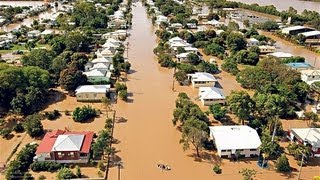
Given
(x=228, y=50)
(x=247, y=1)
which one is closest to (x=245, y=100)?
(x=228, y=50)

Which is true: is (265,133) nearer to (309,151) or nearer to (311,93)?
(309,151)

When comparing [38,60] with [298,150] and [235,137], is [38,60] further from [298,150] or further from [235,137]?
[298,150]

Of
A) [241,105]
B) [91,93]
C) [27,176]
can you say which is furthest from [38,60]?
[241,105]

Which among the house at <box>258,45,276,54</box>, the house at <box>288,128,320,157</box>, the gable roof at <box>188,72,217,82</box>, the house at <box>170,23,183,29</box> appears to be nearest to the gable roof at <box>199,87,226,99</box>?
the gable roof at <box>188,72,217,82</box>

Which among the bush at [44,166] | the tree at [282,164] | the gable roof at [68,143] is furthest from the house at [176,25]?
the bush at [44,166]

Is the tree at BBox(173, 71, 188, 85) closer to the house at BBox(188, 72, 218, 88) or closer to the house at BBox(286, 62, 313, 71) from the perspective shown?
the house at BBox(188, 72, 218, 88)

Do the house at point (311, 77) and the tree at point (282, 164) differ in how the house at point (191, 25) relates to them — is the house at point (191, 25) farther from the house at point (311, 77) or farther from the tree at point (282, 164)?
the tree at point (282, 164)
